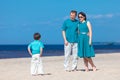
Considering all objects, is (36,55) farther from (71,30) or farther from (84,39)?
(84,39)

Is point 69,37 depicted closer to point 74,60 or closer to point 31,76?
point 74,60

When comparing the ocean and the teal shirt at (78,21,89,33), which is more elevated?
the teal shirt at (78,21,89,33)

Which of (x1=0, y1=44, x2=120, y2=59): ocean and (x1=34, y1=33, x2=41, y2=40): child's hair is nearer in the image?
(x1=34, y1=33, x2=41, y2=40): child's hair

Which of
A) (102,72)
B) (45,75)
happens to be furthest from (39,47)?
(102,72)

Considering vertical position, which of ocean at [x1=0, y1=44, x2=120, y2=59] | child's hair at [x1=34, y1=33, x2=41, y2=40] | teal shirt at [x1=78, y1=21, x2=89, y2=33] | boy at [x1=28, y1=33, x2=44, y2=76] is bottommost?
ocean at [x1=0, y1=44, x2=120, y2=59]

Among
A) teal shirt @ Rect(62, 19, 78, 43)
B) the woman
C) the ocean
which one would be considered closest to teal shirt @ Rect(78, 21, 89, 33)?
the woman

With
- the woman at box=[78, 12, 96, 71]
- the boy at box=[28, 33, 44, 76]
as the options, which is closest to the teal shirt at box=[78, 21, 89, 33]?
the woman at box=[78, 12, 96, 71]

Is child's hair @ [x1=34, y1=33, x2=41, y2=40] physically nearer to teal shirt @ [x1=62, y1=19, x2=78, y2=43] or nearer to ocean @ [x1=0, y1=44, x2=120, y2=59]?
teal shirt @ [x1=62, y1=19, x2=78, y2=43]

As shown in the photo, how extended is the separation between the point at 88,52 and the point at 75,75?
121 centimetres

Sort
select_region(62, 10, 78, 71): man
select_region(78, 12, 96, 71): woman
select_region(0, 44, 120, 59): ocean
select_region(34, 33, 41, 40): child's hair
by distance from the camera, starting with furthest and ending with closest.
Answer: select_region(0, 44, 120, 59): ocean < select_region(62, 10, 78, 71): man < select_region(78, 12, 96, 71): woman < select_region(34, 33, 41, 40): child's hair

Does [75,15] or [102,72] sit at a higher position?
[75,15]

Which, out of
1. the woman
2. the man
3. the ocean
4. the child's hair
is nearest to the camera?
the child's hair

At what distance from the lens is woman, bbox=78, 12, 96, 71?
1391 cm

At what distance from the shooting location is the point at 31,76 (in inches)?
518
